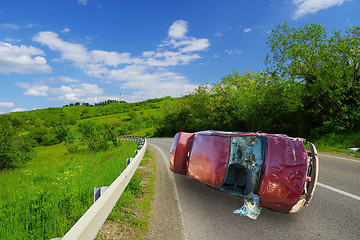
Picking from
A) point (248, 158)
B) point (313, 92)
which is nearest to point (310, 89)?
point (313, 92)

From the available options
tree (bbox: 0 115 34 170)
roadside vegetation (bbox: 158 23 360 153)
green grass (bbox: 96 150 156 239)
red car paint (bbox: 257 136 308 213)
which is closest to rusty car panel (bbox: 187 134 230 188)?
red car paint (bbox: 257 136 308 213)

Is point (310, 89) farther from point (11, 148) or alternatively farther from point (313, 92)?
point (11, 148)

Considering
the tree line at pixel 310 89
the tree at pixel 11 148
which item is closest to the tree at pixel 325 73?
the tree line at pixel 310 89

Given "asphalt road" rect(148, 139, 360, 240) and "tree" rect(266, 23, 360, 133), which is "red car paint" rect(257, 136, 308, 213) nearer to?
"asphalt road" rect(148, 139, 360, 240)

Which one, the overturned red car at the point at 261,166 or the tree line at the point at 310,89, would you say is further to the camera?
the tree line at the point at 310,89

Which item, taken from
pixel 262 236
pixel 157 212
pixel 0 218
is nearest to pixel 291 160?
pixel 262 236

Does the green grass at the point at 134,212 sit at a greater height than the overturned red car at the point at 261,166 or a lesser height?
lesser

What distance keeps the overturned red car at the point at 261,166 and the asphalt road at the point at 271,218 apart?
0.92ft

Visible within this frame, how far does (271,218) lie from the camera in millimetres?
3518

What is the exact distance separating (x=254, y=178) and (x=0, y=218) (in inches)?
167

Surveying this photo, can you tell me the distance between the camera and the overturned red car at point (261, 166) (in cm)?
328

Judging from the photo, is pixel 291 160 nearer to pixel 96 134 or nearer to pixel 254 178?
pixel 254 178

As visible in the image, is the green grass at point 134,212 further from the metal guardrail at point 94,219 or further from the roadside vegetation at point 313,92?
the roadside vegetation at point 313,92

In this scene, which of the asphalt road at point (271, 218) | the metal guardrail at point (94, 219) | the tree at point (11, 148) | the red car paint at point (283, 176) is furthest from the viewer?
the tree at point (11, 148)
